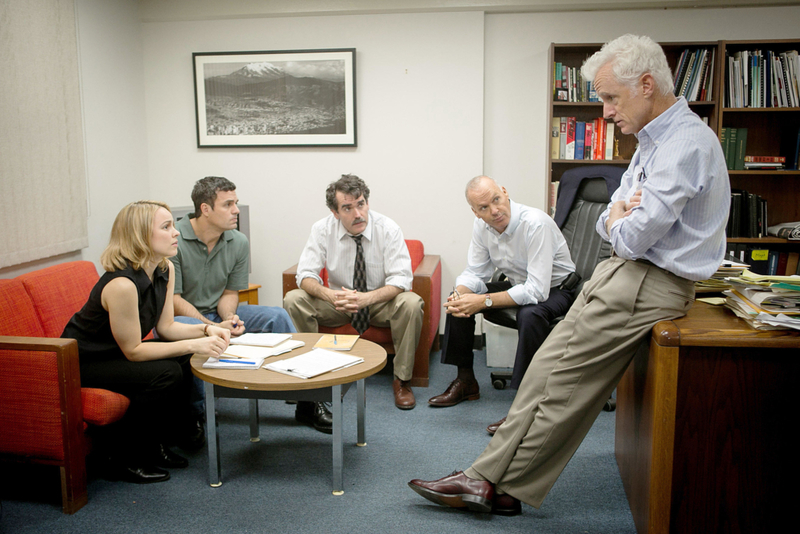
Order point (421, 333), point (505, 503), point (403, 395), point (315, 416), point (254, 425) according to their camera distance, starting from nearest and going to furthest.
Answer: point (505, 503), point (254, 425), point (315, 416), point (403, 395), point (421, 333)

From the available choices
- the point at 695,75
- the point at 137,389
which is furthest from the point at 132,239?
the point at 695,75

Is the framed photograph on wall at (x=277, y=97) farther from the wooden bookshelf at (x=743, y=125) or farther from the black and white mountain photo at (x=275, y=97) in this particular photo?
the wooden bookshelf at (x=743, y=125)

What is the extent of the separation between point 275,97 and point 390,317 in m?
1.84

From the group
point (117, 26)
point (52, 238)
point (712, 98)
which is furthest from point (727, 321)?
point (117, 26)

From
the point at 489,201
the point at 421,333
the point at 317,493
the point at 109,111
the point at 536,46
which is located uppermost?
the point at 536,46

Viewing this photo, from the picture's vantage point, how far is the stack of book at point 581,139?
372 cm

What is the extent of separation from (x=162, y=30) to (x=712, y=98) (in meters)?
3.59

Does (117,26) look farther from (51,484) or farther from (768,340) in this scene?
(768,340)

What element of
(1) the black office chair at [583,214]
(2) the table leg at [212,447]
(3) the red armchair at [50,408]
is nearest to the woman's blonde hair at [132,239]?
(3) the red armchair at [50,408]

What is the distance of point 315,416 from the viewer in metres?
2.72

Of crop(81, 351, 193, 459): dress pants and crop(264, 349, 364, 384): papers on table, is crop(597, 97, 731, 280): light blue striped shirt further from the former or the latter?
crop(81, 351, 193, 459): dress pants

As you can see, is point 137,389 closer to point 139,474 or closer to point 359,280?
point 139,474

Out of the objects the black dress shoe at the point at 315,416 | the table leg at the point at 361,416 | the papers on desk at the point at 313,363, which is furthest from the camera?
the black dress shoe at the point at 315,416

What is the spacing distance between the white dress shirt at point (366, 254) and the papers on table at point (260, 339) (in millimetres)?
752
